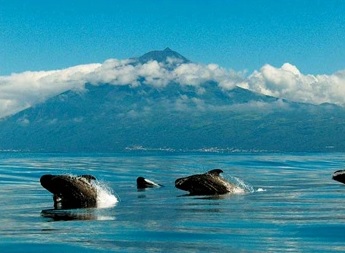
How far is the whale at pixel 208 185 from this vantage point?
42.9 metres

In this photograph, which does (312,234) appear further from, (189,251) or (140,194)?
(140,194)

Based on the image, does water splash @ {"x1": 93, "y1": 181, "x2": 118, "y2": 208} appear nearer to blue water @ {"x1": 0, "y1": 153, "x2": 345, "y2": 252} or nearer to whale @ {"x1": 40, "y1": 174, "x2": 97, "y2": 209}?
whale @ {"x1": 40, "y1": 174, "x2": 97, "y2": 209}

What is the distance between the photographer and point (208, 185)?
143 feet

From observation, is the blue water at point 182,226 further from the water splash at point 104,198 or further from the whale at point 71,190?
the whale at point 71,190

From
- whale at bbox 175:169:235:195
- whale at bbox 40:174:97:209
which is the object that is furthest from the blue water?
whale at bbox 175:169:235:195

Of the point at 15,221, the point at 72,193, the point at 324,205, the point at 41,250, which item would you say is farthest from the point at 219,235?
the point at 72,193

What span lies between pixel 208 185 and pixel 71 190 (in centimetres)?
982

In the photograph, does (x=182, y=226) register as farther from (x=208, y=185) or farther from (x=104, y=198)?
(x=208, y=185)

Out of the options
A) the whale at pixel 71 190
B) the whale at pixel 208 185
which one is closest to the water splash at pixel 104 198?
the whale at pixel 71 190

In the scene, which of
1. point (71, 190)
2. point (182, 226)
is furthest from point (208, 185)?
point (182, 226)

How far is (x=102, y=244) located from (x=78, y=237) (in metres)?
1.66

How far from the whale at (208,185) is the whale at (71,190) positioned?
762 cm

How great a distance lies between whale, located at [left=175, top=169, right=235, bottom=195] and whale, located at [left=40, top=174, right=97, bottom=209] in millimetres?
7619

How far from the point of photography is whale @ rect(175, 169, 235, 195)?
4291 centimetres
